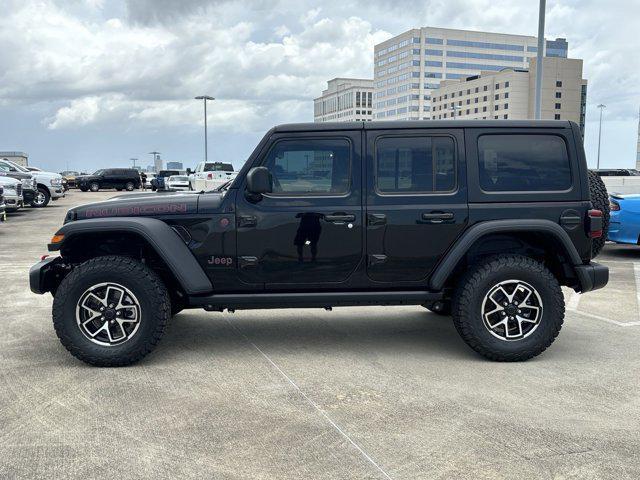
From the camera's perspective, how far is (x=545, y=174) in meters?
5.19

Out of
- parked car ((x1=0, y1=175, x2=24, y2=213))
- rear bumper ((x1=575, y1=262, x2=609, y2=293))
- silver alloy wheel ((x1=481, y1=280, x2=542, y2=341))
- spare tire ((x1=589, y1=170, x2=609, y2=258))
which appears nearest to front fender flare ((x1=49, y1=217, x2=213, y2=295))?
silver alloy wheel ((x1=481, y1=280, x2=542, y2=341))

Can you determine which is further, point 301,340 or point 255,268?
point 301,340

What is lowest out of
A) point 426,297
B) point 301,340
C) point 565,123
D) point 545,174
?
point 301,340

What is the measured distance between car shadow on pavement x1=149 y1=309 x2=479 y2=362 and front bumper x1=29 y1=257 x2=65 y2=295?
106 cm

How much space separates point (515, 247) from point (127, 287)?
325 cm

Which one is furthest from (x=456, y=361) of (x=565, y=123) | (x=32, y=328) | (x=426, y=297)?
(x=32, y=328)

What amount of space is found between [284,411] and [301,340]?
1802mm

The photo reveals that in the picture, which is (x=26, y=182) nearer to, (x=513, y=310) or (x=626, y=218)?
(x=626, y=218)

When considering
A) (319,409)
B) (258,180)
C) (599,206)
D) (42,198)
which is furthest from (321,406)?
(42,198)

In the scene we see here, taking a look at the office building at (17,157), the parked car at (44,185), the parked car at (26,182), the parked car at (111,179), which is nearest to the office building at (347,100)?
the office building at (17,157)

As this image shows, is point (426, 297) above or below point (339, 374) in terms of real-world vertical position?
above

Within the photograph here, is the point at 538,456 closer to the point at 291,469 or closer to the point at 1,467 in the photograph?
the point at 291,469

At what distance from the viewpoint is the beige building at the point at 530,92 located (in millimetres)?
119312

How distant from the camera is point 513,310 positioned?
5090 mm
